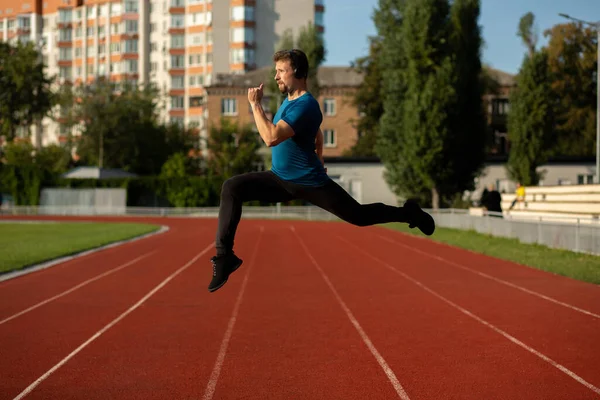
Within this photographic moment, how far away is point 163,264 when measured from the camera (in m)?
20.5

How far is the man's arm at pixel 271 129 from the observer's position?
15.4 ft

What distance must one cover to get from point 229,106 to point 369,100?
13.7m

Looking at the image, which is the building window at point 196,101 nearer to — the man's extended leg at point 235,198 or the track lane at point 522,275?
the track lane at point 522,275

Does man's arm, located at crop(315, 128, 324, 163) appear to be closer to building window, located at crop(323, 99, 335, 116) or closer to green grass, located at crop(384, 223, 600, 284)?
green grass, located at crop(384, 223, 600, 284)

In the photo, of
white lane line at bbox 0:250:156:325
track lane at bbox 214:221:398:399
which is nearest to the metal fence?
track lane at bbox 214:221:398:399

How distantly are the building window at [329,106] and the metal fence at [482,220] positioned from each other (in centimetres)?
2136

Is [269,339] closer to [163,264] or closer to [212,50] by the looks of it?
[163,264]

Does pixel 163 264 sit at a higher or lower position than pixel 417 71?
lower

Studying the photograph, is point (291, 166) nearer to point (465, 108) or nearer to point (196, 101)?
point (465, 108)

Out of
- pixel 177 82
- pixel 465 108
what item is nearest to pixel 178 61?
pixel 177 82

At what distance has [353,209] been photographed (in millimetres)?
5156

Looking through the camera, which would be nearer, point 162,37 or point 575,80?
point 575,80

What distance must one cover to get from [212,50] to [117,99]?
51.8ft

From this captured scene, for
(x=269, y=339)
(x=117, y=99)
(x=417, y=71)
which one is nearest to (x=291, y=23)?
(x=117, y=99)
